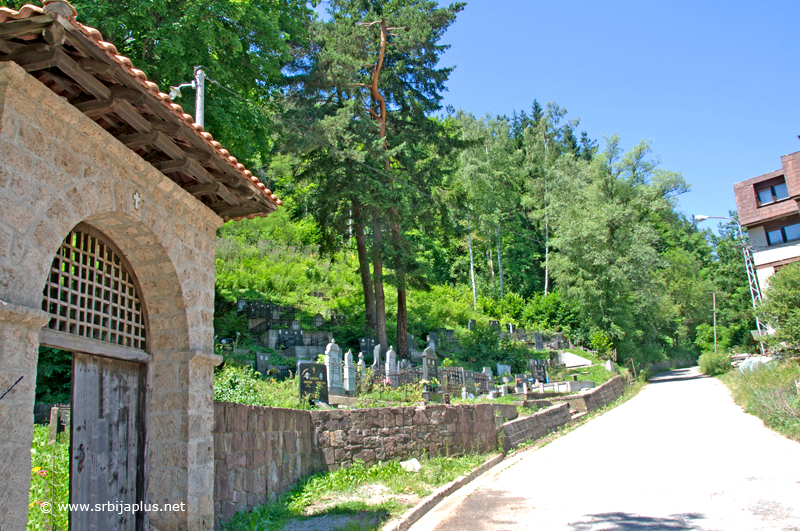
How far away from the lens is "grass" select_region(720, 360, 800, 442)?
14016 millimetres

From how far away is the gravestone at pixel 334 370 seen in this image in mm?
14741

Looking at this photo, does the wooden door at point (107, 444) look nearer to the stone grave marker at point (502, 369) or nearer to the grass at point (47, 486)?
the grass at point (47, 486)

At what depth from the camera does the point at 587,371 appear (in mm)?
29734

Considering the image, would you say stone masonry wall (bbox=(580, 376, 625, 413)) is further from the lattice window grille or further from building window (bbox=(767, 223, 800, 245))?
the lattice window grille

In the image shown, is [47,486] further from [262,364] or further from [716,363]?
[716,363]

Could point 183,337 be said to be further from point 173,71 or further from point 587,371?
point 587,371

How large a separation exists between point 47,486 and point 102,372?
181cm

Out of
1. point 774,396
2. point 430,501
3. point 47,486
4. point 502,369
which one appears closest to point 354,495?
point 430,501

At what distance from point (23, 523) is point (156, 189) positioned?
3.04 m

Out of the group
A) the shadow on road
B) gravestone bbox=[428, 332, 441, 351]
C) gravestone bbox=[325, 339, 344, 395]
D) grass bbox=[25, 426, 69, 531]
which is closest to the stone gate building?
grass bbox=[25, 426, 69, 531]

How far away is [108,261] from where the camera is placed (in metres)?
5.67

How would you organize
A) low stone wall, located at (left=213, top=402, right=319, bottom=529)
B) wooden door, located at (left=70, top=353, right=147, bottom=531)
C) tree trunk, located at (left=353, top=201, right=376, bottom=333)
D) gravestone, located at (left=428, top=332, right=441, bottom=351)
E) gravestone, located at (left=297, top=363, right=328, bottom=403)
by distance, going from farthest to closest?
gravestone, located at (left=428, top=332, right=441, bottom=351), tree trunk, located at (left=353, top=201, right=376, bottom=333), gravestone, located at (left=297, top=363, right=328, bottom=403), low stone wall, located at (left=213, top=402, right=319, bottom=529), wooden door, located at (left=70, top=353, right=147, bottom=531)

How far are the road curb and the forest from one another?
1024 centimetres

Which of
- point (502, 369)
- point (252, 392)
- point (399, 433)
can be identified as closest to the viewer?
point (252, 392)
